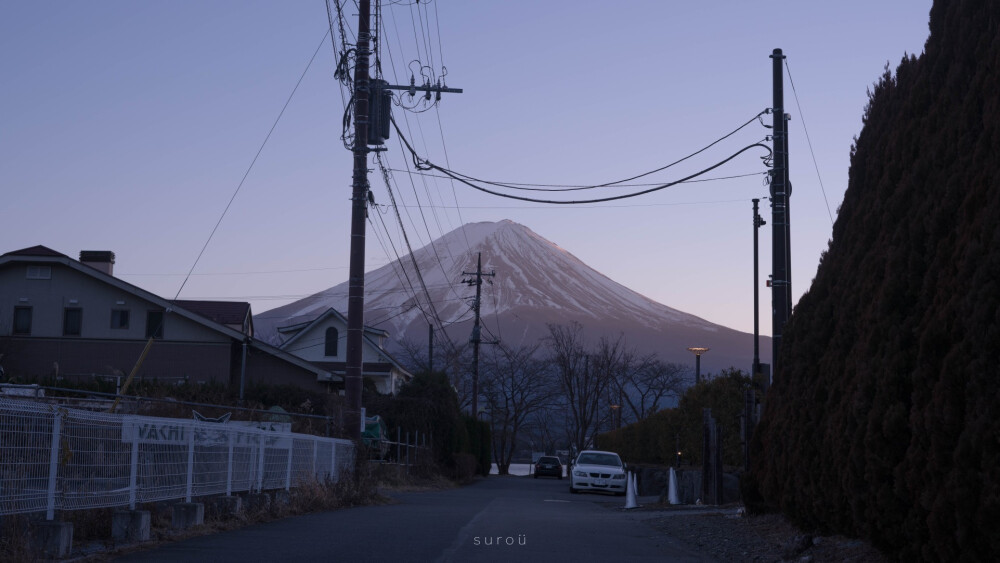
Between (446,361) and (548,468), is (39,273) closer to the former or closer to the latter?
(548,468)

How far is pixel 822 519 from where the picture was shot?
26.5 ft

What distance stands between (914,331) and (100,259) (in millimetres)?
37111

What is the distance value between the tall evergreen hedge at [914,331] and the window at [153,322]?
3081 centimetres

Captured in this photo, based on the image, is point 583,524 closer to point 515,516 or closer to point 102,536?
point 515,516

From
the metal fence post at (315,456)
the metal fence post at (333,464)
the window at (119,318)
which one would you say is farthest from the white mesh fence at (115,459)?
the window at (119,318)

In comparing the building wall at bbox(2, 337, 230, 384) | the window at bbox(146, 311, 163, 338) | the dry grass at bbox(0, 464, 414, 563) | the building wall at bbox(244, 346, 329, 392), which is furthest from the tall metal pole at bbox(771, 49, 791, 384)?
the window at bbox(146, 311, 163, 338)

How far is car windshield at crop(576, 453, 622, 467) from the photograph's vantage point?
28.7 meters

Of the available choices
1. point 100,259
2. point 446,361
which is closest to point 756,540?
point 100,259

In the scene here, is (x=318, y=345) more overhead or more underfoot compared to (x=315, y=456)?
more overhead

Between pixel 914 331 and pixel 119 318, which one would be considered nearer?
pixel 914 331

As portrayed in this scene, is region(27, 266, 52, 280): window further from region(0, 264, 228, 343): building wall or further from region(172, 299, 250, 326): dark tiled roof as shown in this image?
region(172, 299, 250, 326): dark tiled roof

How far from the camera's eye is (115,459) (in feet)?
28.6

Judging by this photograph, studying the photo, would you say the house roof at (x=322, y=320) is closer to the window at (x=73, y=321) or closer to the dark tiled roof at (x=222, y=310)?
the dark tiled roof at (x=222, y=310)

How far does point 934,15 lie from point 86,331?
33.9 metres
